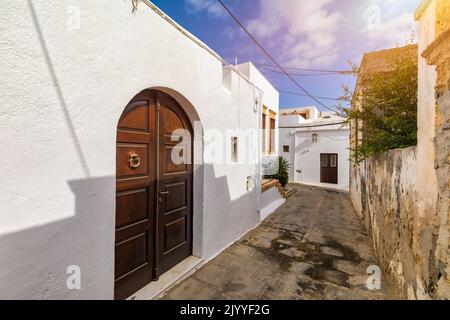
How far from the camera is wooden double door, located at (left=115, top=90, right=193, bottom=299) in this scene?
97.0 inches

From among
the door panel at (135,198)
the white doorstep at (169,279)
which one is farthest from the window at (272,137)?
the door panel at (135,198)

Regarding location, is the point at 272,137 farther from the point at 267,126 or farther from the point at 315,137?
the point at 315,137

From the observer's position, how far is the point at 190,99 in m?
3.23

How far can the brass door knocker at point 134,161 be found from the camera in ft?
8.19

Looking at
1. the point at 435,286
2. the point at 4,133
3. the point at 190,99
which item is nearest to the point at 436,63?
the point at 435,286

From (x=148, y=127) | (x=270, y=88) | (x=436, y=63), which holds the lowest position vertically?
(x=148, y=127)

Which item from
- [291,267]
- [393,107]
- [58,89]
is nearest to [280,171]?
[393,107]

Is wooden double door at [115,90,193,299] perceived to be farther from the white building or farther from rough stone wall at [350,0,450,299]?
the white building

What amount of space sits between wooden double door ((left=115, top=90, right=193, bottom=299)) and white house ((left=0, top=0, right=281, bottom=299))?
0.05 feet

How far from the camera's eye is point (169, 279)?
9.72 feet

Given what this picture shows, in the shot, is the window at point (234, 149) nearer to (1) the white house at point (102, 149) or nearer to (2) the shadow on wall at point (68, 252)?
(1) the white house at point (102, 149)

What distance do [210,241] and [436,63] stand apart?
380 cm

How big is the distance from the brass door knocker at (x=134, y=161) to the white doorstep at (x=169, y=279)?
1661 mm

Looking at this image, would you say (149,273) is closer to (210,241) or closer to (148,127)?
(210,241)
